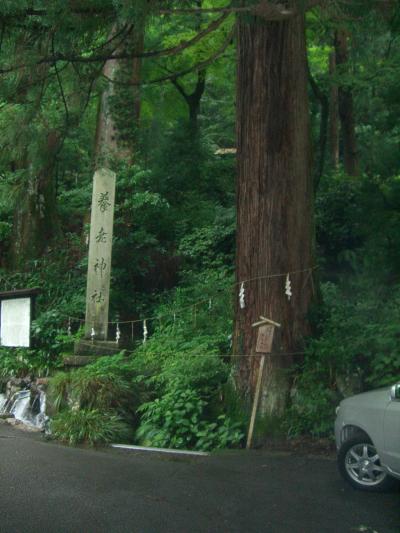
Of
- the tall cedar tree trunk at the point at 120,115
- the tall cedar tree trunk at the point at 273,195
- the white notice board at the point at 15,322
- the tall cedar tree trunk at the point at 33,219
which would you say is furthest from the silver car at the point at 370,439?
the tall cedar tree trunk at the point at 33,219

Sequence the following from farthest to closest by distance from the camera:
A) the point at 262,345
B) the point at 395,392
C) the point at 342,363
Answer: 1. the point at 262,345
2. the point at 342,363
3. the point at 395,392

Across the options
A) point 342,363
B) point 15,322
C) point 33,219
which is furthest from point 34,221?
point 342,363

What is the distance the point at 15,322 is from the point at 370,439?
7.94 meters

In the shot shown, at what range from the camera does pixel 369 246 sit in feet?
41.3

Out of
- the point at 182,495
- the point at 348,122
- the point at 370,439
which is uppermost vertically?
the point at 348,122

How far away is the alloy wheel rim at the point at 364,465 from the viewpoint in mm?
7512

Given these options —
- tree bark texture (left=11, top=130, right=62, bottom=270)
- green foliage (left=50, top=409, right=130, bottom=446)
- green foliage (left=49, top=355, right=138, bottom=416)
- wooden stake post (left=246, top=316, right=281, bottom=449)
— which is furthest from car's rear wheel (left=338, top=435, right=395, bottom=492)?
tree bark texture (left=11, top=130, right=62, bottom=270)

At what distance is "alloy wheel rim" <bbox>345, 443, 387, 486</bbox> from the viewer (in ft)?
24.6

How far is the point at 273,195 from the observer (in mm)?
10578

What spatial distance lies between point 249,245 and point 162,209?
6681mm

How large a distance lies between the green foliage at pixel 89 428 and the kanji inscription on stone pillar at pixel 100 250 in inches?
103

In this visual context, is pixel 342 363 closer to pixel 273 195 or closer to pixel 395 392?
pixel 273 195

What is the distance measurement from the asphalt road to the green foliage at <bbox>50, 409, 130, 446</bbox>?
0.74m

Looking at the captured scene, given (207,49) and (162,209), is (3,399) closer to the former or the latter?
(162,209)
